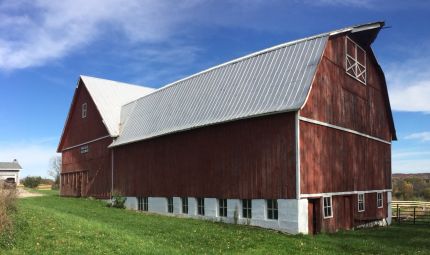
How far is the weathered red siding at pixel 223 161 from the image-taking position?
19.9 metres

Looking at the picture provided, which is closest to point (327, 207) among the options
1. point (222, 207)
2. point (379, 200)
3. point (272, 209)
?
point (272, 209)

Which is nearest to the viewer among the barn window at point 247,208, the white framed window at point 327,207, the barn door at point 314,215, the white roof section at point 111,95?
the barn door at point 314,215

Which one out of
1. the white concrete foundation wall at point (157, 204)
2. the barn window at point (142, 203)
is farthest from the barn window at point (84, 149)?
the white concrete foundation wall at point (157, 204)

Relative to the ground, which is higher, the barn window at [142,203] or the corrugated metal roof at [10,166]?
the corrugated metal roof at [10,166]

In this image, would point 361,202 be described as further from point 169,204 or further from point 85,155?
point 85,155

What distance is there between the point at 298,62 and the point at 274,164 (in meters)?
4.91

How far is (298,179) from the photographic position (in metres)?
19.1

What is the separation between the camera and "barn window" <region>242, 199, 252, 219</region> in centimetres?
2131

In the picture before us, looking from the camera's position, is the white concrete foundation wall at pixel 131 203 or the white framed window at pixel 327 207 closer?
the white framed window at pixel 327 207

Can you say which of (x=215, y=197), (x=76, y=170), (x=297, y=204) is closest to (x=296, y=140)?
(x=297, y=204)

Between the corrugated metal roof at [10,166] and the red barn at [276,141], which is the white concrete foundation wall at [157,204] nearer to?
the red barn at [276,141]

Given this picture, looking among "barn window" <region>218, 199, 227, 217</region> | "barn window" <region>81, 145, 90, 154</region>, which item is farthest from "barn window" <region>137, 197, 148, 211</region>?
"barn window" <region>81, 145, 90, 154</region>

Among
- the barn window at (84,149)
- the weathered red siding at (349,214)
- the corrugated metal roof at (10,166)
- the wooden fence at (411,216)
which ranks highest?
the barn window at (84,149)

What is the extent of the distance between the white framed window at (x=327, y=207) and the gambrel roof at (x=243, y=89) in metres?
4.98
